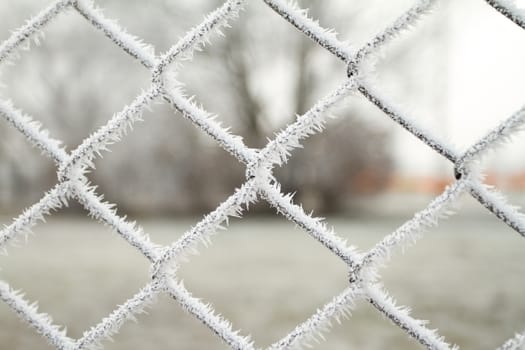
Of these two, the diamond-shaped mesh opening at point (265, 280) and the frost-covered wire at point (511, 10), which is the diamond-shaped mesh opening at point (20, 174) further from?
the frost-covered wire at point (511, 10)

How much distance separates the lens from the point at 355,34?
29.9ft

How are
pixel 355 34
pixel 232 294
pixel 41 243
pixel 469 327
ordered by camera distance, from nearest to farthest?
pixel 469 327
pixel 232 294
pixel 41 243
pixel 355 34

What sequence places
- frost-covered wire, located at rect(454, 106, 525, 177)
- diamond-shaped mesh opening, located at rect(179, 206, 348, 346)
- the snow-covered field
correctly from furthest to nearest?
diamond-shaped mesh opening, located at rect(179, 206, 348, 346), the snow-covered field, frost-covered wire, located at rect(454, 106, 525, 177)

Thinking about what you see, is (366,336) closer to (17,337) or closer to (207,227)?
(17,337)

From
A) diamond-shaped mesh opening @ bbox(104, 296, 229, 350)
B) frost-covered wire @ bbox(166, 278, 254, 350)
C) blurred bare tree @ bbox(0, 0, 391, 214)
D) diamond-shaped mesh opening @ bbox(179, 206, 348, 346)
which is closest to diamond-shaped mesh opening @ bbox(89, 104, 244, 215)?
blurred bare tree @ bbox(0, 0, 391, 214)

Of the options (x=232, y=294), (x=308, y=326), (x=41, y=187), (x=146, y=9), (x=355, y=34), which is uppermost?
(x=355, y=34)

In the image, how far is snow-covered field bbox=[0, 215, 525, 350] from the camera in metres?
2.41

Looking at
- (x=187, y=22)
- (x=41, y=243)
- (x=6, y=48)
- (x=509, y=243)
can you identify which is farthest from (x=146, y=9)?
(x=6, y=48)

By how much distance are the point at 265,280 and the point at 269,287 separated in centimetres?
22

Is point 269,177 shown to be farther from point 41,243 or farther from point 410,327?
point 41,243

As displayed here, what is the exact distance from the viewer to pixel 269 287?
346 centimetres

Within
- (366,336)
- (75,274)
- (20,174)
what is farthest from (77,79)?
(366,336)

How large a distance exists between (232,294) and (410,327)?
271 cm

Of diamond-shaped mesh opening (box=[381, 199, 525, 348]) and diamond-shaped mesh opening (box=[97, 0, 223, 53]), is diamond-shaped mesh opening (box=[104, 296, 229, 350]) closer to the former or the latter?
diamond-shaped mesh opening (box=[381, 199, 525, 348])
